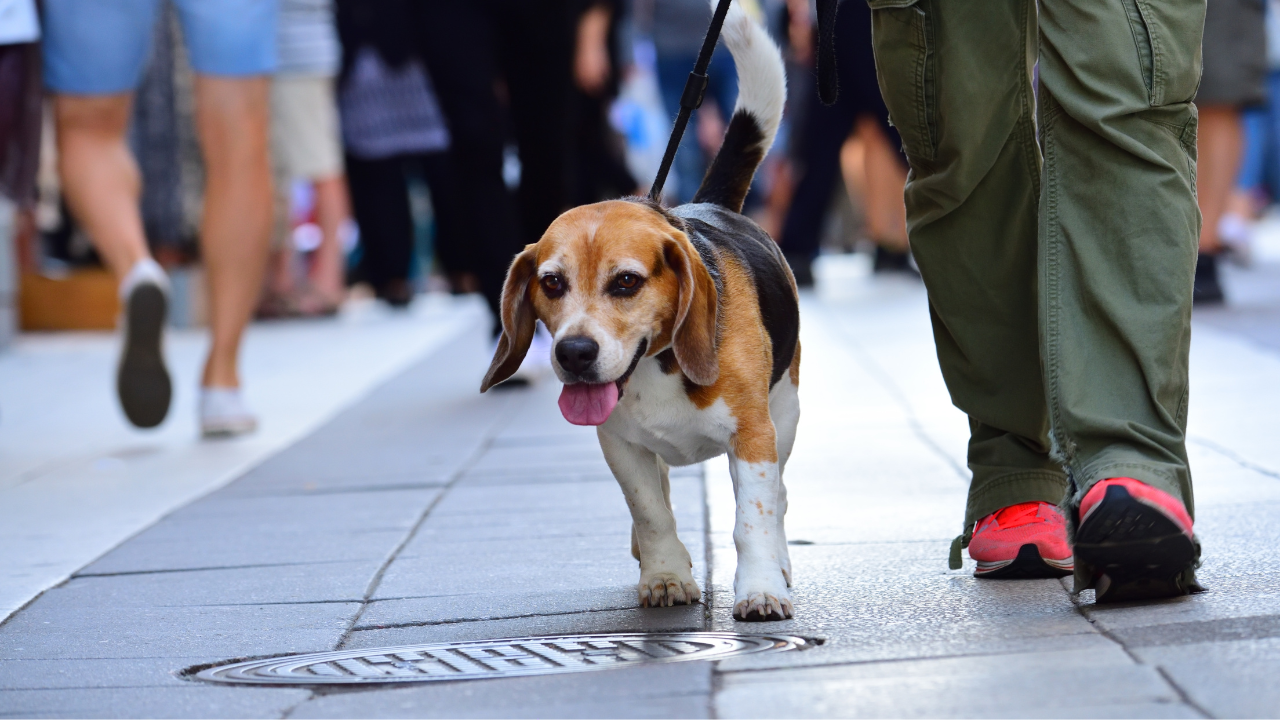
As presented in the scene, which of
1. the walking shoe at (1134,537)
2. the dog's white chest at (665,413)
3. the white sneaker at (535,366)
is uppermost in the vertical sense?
the dog's white chest at (665,413)

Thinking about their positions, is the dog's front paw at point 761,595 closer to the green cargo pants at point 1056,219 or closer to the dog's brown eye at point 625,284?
the green cargo pants at point 1056,219

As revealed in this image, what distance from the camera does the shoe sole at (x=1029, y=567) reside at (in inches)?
117

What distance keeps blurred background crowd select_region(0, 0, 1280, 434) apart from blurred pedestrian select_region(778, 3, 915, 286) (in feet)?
0.07

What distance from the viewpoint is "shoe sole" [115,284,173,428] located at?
5.19 m

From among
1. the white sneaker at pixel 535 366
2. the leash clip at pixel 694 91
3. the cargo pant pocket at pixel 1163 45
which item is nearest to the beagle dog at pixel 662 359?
the leash clip at pixel 694 91

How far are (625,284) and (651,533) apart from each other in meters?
0.49

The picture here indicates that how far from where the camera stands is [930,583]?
299 centimetres

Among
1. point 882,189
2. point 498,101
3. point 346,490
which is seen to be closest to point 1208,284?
point 498,101

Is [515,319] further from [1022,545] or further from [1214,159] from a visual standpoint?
[1214,159]

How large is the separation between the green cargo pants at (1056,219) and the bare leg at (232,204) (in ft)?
9.29

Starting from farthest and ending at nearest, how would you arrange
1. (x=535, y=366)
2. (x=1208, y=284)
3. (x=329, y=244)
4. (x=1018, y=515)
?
(x=329, y=244), (x=1208, y=284), (x=535, y=366), (x=1018, y=515)

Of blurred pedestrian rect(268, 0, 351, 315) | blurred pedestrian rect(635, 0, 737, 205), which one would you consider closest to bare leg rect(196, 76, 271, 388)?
blurred pedestrian rect(268, 0, 351, 315)

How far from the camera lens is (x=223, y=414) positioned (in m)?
5.43

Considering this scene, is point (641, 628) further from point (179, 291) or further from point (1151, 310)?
point (179, 291)
